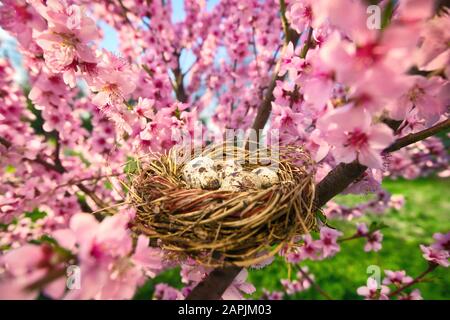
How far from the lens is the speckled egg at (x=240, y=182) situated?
1.79 m

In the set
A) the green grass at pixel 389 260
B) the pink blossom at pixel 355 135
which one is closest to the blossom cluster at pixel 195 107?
the pink blossom at pixel 355 135

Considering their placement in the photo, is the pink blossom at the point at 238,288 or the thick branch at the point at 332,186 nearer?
the thick branch at the point at 332,186

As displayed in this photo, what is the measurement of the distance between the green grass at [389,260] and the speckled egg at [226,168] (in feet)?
4.74

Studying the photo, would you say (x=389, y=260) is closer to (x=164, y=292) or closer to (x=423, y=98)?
(x=164, y=292)

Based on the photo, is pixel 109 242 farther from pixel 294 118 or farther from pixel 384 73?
pixel 294 118

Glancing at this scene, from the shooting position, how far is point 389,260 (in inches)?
219

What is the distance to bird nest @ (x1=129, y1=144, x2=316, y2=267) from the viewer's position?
4.09ft

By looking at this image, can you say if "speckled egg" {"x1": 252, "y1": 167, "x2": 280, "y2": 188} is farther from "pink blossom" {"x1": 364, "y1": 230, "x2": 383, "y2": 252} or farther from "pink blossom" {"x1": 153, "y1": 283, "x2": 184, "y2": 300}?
"pink blossom" {"x1": 153, "y1": 283, "x2": 184, "y2": 300}

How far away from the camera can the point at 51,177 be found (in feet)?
11.9

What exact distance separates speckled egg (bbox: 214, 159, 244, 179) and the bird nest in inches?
13.8

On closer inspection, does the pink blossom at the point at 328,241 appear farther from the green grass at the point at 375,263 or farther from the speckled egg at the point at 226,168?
the speckled egg at the point at 226,168

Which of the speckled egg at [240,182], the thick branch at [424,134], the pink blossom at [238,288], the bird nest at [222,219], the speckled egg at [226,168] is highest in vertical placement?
the thick branch at [424,134]

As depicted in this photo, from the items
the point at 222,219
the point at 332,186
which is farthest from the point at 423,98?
the point at 222,219

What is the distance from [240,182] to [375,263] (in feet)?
15.0
